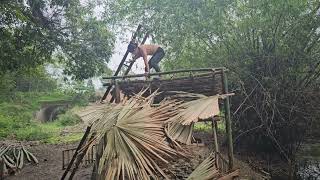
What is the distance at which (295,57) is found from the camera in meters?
11.0

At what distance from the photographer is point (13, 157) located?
1273 cm

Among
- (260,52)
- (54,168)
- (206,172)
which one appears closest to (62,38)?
(54,168)

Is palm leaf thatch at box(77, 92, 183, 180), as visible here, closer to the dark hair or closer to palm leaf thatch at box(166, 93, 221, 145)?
palm leaf thatch at box(166, 93, 221, 145)

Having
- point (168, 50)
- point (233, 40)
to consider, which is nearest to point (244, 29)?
point (233, 40)

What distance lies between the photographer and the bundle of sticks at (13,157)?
448 inches

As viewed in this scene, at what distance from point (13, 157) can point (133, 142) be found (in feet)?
31.3

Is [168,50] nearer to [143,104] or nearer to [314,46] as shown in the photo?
[314,46]

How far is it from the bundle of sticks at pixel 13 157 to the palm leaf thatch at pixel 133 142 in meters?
7.23

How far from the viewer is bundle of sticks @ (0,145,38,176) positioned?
11367 millimetres

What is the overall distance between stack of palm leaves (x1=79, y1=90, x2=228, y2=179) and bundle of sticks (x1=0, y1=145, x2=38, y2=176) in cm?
691

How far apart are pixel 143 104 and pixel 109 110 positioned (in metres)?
0.52

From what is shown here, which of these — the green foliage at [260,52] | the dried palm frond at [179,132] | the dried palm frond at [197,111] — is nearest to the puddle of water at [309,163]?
the green foliage at [260,52]

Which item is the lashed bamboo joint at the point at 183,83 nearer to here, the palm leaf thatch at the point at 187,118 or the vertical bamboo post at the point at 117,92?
the vertical bamboo post at the point at 117,92

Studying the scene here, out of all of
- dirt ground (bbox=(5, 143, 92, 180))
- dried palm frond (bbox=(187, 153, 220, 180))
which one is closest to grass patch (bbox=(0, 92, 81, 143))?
dirt ground (bbox=(5, 143, 92, 180))
